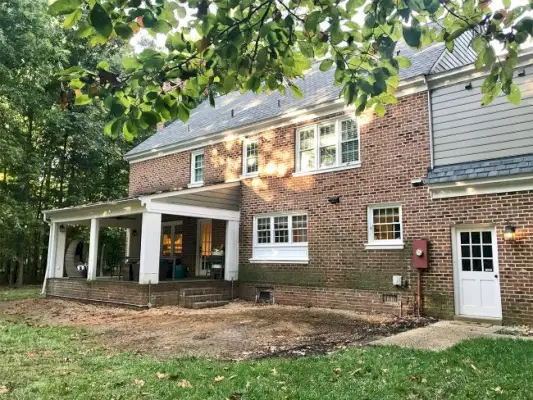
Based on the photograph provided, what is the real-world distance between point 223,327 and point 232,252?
5.55 metres

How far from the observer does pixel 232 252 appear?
14656mm

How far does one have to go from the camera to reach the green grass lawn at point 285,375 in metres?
4.66

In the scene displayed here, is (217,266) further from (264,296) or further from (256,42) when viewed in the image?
(256,42)

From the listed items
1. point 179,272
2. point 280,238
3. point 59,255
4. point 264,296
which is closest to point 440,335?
point 280,238

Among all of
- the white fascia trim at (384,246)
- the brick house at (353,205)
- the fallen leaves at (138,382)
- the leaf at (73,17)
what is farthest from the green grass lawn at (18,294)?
the leaf at (73,17)

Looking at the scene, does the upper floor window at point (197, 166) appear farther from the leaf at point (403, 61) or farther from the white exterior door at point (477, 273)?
the leaf at point (403, 61)

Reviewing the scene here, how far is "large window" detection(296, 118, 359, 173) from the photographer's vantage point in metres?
12.5

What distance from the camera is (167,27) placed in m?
3.32

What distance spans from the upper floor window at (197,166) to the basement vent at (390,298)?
8386 millimetres

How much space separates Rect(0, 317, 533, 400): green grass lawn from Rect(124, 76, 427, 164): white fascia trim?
21.4ft

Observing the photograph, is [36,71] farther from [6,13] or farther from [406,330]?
[406,330]

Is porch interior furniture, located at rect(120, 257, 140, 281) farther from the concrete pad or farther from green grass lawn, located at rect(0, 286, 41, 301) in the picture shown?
the concrete pad

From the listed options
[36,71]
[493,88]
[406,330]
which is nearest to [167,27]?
[493,88]

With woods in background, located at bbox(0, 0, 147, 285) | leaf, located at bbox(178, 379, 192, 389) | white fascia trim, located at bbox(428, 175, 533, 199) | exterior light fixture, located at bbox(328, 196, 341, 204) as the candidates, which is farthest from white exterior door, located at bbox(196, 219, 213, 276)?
leaf, located at bbox(178, 379, 192, 389)
